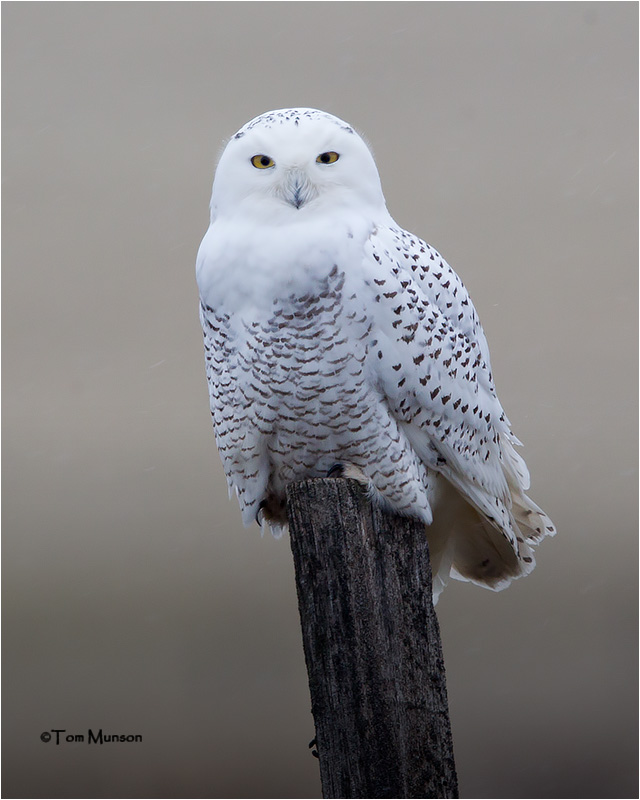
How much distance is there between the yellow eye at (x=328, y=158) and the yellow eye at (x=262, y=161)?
88mm

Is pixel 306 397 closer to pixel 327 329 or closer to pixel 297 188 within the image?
pixel 327 329

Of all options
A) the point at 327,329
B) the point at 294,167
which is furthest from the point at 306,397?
the point at 294,167

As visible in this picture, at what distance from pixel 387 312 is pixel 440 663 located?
65 centimetres

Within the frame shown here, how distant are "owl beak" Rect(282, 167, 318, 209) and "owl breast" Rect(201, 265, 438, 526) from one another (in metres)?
0.15

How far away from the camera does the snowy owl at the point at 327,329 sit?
1.72 metres

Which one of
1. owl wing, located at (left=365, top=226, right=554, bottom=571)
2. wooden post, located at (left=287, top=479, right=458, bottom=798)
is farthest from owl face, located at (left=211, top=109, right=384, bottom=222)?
wooden post, located at (left=287, top=479, right=458, bottom=798)

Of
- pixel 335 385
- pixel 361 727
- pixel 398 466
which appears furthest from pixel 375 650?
pixel 335 385

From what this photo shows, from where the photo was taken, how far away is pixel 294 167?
1.72m

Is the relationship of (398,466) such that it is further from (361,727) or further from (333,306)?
(361,727)

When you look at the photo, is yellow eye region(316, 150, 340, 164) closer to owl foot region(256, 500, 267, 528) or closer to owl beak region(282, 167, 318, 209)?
owl beak region(282, 167, 318, 209)

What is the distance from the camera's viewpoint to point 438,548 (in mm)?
2203

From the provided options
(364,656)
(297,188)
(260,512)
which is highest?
(297,188)

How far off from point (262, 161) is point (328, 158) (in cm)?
12

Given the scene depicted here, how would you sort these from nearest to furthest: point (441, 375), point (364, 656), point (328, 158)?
point (364, 656) → point (328, 158) → point (441, 375)
